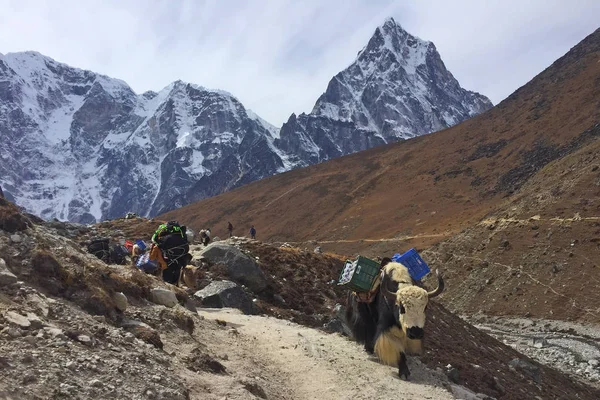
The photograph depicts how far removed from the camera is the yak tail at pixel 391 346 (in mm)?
9289

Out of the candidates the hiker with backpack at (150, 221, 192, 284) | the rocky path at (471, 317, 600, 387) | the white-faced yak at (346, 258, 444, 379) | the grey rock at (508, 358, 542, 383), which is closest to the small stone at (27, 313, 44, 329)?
the white-faced yak at (346, 258, 444, 379)

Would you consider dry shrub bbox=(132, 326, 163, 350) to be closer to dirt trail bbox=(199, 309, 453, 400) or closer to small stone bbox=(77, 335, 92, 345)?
small stone bbox=(77, 335, 92, 345)

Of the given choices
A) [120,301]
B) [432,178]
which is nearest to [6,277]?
[120,301]

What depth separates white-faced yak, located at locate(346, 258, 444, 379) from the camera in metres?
8.55

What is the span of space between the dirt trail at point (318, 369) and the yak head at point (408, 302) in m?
0.88

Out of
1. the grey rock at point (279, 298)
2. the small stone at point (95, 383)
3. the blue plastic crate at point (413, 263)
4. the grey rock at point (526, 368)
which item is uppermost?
the blue plastic crate at point (413, 263)

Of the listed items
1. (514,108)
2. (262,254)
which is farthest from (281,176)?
(262,254)

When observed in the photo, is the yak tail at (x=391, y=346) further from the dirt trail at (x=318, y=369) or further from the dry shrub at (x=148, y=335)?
the dry shrub at (x=148, y=335)

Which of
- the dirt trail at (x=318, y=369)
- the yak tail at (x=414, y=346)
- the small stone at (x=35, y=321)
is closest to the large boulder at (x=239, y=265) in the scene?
the dirt trail at (x=318, y=369)

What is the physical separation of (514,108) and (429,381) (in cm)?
7921

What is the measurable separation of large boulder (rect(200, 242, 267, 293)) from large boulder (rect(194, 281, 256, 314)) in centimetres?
163

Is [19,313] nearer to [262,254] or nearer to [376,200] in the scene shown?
[262,254]

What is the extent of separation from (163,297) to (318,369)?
3118mm

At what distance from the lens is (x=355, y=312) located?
434 inches
